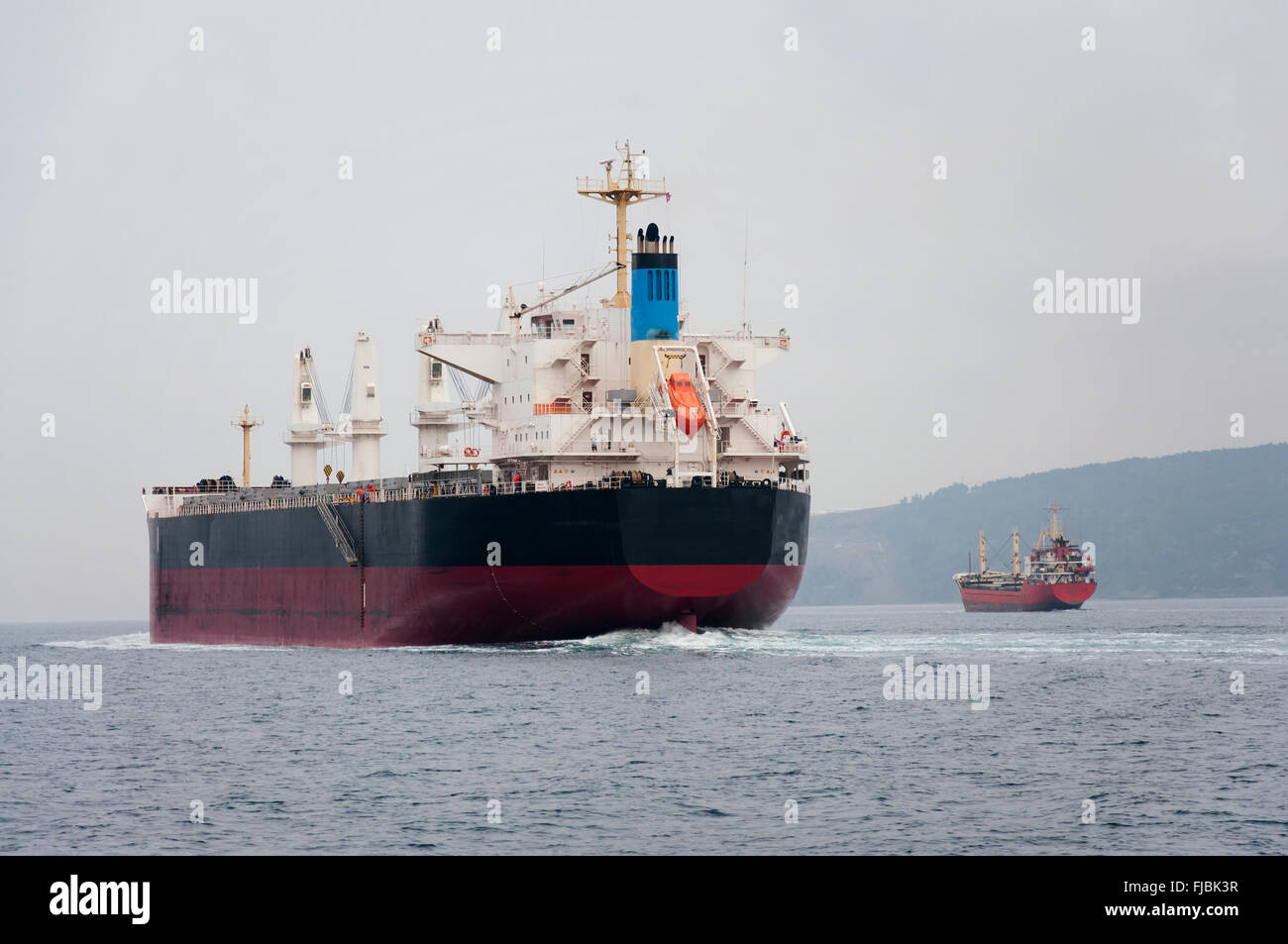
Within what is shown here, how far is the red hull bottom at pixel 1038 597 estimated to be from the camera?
4845 inches

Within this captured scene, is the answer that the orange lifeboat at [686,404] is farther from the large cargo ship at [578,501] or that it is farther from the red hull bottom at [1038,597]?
the red hull bottom at [1038,597]

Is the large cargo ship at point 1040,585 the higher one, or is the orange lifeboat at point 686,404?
the orange lifeboat at point 686,404

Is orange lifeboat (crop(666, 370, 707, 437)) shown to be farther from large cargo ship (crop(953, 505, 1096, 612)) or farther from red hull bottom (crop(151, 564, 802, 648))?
large cargo ship (crop(953, 505, 1096, 612))

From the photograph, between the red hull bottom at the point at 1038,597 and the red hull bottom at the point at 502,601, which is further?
the red hull bottom at the point at 1038,597

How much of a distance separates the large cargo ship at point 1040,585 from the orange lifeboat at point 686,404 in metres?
79.7

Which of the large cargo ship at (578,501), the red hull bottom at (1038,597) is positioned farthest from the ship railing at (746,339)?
the red hull bottom at (1038,597)

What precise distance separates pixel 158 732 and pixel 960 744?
16.8 metres

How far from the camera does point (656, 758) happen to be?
95.6 ft

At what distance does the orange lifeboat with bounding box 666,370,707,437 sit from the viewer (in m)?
48.2

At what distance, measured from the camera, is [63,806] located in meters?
26.5

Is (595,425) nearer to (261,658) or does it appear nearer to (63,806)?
(261,658)

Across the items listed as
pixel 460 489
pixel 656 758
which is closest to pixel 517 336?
pixel 460 489

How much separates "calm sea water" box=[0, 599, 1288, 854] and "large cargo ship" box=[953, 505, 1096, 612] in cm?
7665
